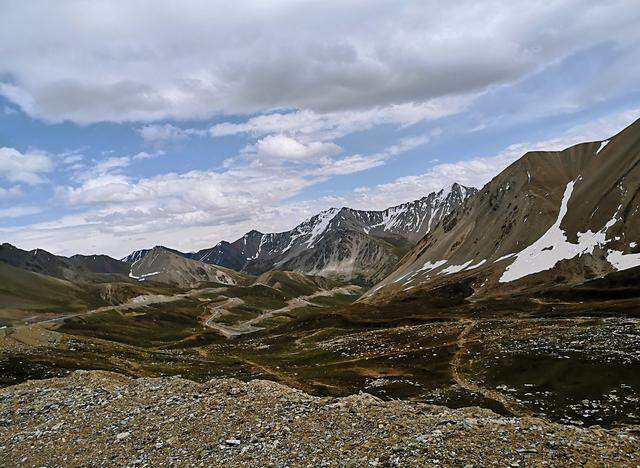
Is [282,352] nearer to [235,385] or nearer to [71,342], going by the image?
[71,342]

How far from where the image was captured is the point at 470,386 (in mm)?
58906

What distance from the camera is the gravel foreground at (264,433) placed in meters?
18.1

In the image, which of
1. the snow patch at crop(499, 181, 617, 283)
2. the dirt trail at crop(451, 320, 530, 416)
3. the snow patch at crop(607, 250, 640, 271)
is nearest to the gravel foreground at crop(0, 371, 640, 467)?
the dirt trail at crop(451, 320, 530, 416)

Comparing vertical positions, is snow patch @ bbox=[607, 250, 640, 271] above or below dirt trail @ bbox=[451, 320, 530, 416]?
above

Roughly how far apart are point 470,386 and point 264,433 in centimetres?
4365

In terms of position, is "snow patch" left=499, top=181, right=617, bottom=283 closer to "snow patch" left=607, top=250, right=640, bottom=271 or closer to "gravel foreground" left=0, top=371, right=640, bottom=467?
"snow patch" left=607, top=250, right=640, bottom=271

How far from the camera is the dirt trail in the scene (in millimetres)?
47312

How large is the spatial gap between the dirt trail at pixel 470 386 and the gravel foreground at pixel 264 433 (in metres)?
25.2

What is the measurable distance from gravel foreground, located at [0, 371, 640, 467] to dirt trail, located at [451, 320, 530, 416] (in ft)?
82.6

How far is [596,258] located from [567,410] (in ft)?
469

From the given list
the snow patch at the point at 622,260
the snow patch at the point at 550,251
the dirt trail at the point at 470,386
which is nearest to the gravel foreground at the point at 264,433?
the dirt trail at the point at 470,386

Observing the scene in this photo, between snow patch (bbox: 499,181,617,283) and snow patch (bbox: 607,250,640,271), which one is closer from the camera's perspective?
snow patch (bbox: 607,250,640,271)

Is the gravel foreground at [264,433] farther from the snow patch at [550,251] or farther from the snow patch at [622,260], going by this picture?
the snow patch at [550,251]

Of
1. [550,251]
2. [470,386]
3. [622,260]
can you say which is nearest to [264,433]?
[470,386]
